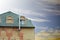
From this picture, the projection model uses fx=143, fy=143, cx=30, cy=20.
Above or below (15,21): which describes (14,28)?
below

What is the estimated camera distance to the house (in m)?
2.28

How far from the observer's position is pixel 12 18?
2311mm

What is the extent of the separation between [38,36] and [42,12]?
420 millimetres

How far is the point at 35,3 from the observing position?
8.08ft

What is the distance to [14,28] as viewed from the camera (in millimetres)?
2295

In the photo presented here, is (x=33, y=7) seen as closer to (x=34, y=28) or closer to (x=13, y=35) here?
(x=34, y=28)

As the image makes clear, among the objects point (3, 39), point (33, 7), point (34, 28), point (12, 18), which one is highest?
point (33, 7)

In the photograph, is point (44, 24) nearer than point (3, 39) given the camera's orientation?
No

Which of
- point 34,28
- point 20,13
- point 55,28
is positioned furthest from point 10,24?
point 55,28

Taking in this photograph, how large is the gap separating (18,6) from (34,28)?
453mm

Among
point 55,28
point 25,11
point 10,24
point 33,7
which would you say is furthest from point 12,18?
point 55,28

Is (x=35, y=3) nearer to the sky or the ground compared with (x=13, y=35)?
nearer to the sky

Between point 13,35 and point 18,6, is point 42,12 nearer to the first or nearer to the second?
point 18,6

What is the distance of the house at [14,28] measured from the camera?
228 cm
